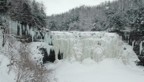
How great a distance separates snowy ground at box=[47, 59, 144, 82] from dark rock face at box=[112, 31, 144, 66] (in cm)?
149

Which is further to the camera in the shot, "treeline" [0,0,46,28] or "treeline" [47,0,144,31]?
"treeline" [47,0,144,31]

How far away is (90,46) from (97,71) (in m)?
3.48

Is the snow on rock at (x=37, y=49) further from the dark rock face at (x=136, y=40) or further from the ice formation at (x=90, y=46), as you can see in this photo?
the dark rock face at (x=136, y=40)

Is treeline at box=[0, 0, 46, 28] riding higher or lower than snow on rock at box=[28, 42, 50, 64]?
higher

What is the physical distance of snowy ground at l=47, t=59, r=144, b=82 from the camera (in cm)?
1998

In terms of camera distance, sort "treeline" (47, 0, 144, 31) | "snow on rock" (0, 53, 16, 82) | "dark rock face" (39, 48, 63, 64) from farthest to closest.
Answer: "treeline" (47, 0, 144, 31) → "dark rock face" (39, 48, 63, 64) → "snow on rock" (0, 53, 16, 82)

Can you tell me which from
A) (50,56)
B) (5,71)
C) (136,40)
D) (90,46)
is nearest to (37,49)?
(50,56)

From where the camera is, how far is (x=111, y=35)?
1025 inches

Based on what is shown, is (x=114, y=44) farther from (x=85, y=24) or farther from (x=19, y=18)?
(x=85, y=24)

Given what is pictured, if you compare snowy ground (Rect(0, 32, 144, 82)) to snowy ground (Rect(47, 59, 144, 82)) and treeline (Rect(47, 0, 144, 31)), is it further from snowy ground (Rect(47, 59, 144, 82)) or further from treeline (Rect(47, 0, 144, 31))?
treeline (Rect(47, 0, 144, 31))

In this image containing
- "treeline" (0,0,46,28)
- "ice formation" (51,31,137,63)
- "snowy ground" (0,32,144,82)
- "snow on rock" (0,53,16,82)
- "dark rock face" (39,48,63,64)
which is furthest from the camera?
"ice formation" (51,31,137,63)

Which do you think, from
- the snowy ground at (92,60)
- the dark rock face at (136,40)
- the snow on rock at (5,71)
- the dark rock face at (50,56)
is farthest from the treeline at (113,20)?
the snow on rock at (5,71)

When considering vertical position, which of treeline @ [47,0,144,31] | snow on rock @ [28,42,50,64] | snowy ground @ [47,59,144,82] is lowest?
snowy ground @ [47,59,144,82]

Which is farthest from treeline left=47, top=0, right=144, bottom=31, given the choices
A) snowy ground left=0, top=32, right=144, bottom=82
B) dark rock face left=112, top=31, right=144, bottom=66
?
snowy ground left=0, top=32, right=144, bottom=82
